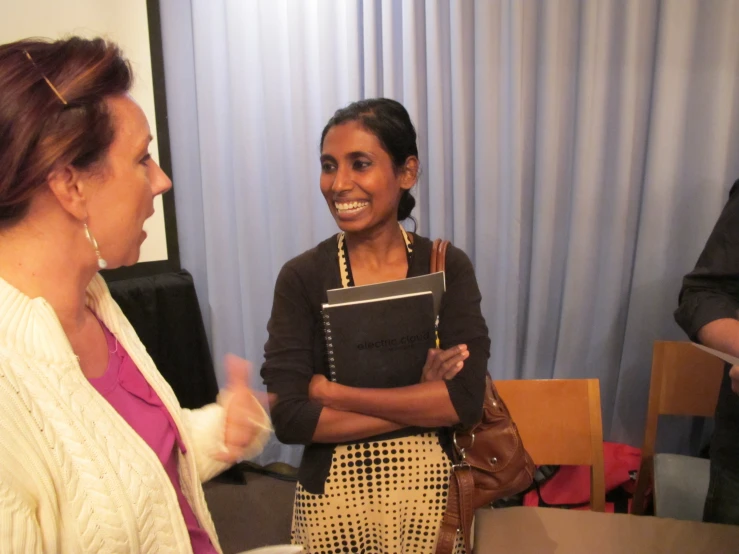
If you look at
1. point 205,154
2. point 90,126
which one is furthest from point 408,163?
point 205,154

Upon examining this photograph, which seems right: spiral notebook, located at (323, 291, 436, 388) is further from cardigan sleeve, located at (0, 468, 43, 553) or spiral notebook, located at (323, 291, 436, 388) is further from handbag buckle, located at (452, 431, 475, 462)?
cardigan sleeve, located at (0, 468, 43, 553)

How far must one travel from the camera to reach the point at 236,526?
2.38m

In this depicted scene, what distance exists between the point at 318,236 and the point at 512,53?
1.14 m

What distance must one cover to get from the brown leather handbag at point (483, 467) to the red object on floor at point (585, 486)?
764mm

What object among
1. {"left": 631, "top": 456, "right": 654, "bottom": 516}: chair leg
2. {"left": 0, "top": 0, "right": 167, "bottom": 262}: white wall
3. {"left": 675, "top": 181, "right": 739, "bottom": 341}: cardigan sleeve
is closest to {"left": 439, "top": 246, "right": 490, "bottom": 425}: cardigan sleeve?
{"left": 675, "top": 181, "right": 739, "bottom": 341}: cardigan sleeve

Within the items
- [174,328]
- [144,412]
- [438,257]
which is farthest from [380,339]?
[174,328]

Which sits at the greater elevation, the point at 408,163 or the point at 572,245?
the point at 408,163

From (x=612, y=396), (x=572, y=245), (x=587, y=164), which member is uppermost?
(x=587, y=164)

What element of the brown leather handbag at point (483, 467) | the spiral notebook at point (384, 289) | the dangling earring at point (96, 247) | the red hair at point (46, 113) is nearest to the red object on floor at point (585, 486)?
the brown leather handbag at point (483, 467)

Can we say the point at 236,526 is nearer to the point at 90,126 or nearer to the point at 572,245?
the point at 572,245

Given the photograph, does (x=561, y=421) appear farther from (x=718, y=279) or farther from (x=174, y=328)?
(x=174, y=328)

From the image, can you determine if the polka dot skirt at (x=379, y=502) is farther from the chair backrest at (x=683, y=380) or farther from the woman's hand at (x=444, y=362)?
the chair backrest at (x=683, y=380)

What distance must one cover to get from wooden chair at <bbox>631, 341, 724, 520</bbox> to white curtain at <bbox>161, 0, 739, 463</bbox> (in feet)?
0.74

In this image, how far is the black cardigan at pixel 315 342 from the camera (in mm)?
1182
